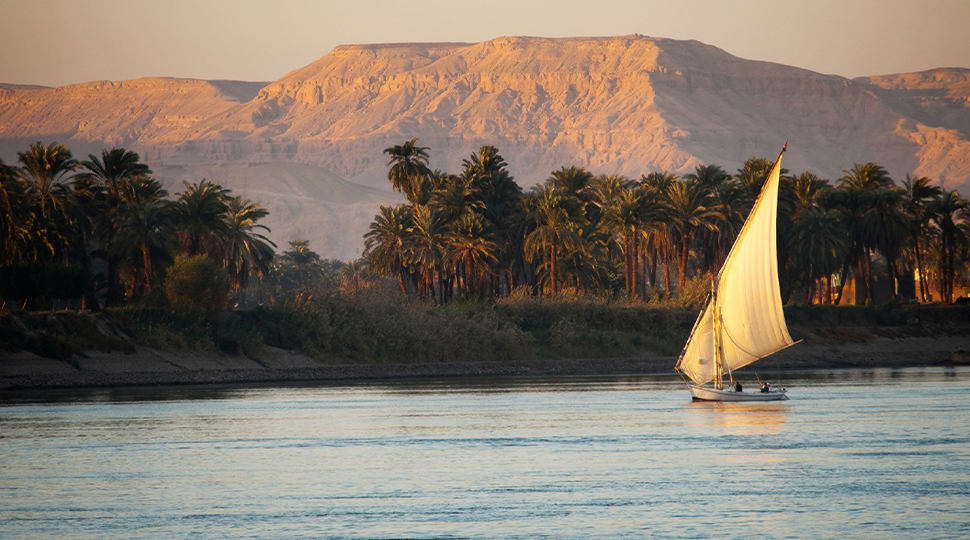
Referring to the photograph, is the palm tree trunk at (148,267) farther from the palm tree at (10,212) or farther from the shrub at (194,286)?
the palm tree at (10,212)

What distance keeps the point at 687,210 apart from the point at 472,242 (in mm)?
18233

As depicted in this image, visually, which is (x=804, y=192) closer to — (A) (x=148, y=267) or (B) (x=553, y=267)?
(B) (x=553, y=267)

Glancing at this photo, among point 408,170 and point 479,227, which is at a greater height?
point 408,170

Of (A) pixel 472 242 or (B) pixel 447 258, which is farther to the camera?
(B) pixel 447 258

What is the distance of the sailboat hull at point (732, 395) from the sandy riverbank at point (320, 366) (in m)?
29.6

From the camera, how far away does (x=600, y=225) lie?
89688 millimetres

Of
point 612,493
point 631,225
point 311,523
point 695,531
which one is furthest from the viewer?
point 631,225

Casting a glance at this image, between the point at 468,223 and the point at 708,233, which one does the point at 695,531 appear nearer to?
the point at 468,223

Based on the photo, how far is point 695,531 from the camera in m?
22.2

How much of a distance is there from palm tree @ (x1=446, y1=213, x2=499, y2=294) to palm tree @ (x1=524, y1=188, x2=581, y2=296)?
9.04 ft

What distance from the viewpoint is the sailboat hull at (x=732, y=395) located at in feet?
169

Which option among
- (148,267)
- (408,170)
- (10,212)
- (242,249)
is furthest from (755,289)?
(242,249)

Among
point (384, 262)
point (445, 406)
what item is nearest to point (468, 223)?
point (384, 262)

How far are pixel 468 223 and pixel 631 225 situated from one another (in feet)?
40.1
